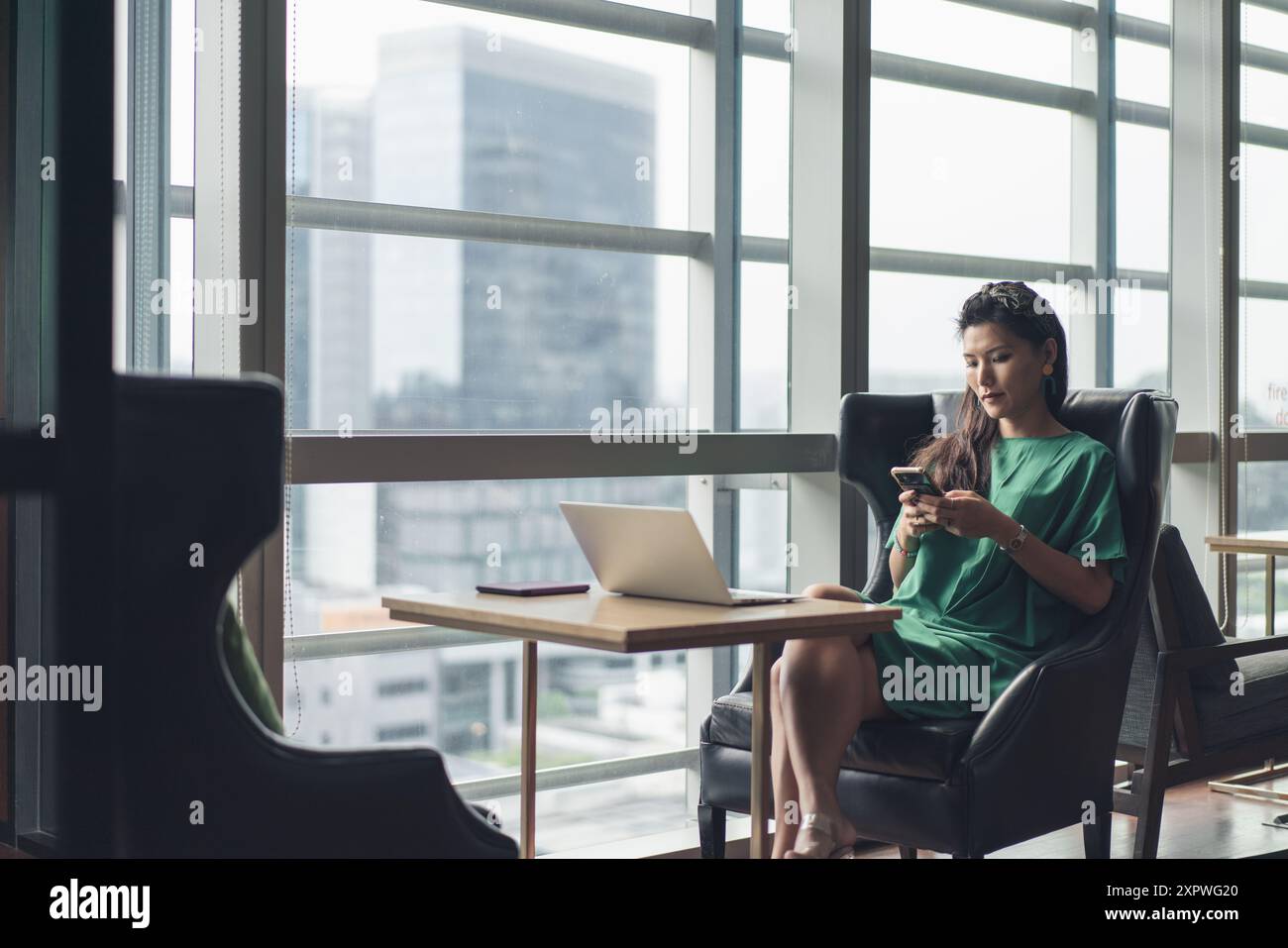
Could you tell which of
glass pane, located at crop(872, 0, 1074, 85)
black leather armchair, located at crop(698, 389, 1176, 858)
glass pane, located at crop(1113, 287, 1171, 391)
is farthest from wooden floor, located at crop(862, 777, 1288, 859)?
glass pane, located at crop(872, 0, 1074, 85)

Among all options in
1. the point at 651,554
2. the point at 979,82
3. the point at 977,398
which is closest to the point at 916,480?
the point at 977,398

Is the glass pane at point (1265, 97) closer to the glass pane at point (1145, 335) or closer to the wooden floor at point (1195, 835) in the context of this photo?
the glass pane at point (1145, 335)

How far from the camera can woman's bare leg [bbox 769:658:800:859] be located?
253cm

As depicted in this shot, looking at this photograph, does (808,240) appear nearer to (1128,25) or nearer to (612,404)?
(612,404)

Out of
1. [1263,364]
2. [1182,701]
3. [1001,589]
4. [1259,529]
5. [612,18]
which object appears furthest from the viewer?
[1259,529]

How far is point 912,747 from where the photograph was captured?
2.60 metres

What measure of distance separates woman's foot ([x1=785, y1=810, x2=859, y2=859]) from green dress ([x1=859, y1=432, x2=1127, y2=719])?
0.31m

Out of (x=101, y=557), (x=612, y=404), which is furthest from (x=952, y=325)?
(x=101, y=557)

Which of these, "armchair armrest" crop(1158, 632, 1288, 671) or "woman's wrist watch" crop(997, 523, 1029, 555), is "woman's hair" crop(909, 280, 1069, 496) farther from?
"armchair armrest" crop(1158, 632, 1288, 671)

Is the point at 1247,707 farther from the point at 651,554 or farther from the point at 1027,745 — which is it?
the point at 651,554

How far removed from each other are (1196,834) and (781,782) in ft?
5.73

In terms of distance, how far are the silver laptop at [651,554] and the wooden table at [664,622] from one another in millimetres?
25

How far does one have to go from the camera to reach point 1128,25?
5000 millimetres

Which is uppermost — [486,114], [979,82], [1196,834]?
[979,82]
